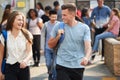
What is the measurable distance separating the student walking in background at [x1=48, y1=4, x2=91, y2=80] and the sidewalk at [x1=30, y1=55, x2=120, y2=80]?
14.5 feet

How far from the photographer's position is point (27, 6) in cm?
1545

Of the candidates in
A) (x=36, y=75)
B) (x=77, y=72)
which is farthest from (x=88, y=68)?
(x=77, y=72)

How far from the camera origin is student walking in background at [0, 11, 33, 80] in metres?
6.12

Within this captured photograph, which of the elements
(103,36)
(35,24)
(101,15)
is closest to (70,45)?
(35,24)

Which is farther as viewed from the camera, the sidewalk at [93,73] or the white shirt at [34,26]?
the white shirt at [34,26]

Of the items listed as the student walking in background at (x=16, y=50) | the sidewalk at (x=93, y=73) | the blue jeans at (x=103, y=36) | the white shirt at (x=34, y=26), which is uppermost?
the student walking in background at (x=16, y=50)

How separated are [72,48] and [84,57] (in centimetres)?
22

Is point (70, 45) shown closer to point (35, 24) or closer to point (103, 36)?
point (35, 24)

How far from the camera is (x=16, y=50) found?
614 centimetres

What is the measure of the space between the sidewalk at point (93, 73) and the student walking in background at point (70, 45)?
4.43 metres

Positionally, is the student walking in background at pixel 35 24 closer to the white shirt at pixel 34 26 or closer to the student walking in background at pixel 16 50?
the white shirt at pixel 34 26

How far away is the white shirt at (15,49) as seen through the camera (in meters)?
6.13

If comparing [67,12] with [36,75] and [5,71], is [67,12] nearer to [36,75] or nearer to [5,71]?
[5,71]

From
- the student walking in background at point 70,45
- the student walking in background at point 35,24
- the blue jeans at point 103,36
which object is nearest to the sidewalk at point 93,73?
the blue jeans at point 103,36
